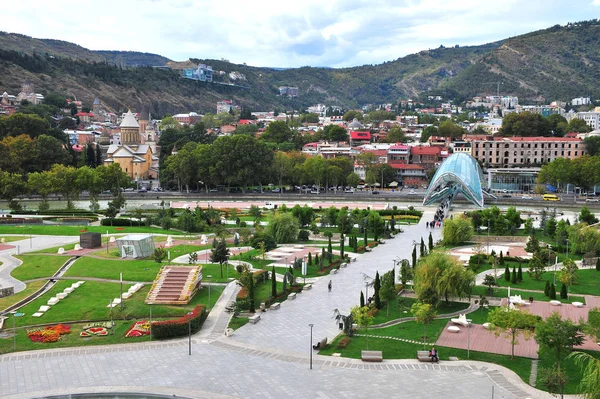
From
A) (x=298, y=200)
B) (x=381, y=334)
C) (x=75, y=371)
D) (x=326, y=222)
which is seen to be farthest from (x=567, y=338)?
(x=298, y=200)

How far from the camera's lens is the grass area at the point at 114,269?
117ft

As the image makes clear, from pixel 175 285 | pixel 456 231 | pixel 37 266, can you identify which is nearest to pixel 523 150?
pixel 456 231

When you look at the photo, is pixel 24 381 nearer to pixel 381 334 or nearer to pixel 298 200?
pixel 381 334

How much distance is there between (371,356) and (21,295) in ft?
65.0

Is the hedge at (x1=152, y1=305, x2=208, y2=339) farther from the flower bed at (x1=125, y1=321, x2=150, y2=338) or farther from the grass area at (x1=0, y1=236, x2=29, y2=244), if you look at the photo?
the grass area at (x1=0, y1=236, x2=29, y2=244)

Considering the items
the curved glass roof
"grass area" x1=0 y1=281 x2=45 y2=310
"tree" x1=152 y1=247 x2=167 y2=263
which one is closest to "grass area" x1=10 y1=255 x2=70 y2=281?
"grass area" x1=0 y1=281 x2=45 y2=310

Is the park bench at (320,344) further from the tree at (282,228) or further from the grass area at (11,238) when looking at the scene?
the grass area at (11,238)

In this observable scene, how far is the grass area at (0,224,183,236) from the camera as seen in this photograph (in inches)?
2069

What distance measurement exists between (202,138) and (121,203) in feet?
177

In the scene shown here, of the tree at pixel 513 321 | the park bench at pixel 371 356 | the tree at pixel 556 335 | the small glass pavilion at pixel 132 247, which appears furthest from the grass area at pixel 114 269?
the tree at pixel 556 335

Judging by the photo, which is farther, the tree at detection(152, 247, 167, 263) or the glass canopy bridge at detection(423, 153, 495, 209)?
the glass canopy bridge at detection(423, 153, 495, 209)

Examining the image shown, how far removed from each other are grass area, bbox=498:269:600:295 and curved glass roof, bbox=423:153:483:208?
92.9ft

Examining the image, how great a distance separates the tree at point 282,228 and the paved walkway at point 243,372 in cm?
2211

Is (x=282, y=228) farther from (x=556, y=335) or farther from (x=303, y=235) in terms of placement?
(x=556, y=335)
